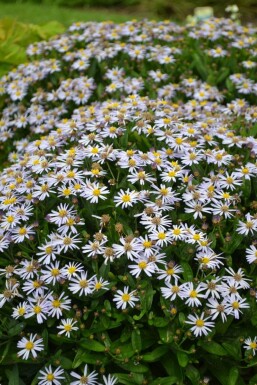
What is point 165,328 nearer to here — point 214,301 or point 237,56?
point 214,301

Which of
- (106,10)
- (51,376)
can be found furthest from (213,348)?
(106,10)

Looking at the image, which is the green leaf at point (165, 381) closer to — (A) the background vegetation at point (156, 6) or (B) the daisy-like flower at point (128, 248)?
(B) the daisy-like flower at point (128, 248)

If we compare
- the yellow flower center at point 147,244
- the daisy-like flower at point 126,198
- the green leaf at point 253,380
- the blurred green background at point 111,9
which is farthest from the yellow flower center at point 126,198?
the blurred green background at point 111,9

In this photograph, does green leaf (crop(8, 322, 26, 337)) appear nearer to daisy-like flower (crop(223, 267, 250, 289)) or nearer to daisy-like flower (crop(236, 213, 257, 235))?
daisy-like flower (crop(223, 267, 250, 289))

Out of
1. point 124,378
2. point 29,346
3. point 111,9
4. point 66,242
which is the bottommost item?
point 111,9

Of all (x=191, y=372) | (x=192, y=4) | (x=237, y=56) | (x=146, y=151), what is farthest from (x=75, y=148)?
(x=192, y=4)

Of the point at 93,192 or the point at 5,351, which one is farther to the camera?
the point at 93,192

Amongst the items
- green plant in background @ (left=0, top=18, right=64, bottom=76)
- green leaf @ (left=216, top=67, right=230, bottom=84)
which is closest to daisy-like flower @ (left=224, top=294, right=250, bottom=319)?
green leaf @ (left=216, top=67, right=230, bottom=84)

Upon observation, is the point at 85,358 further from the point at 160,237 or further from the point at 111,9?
the point at 111,9
